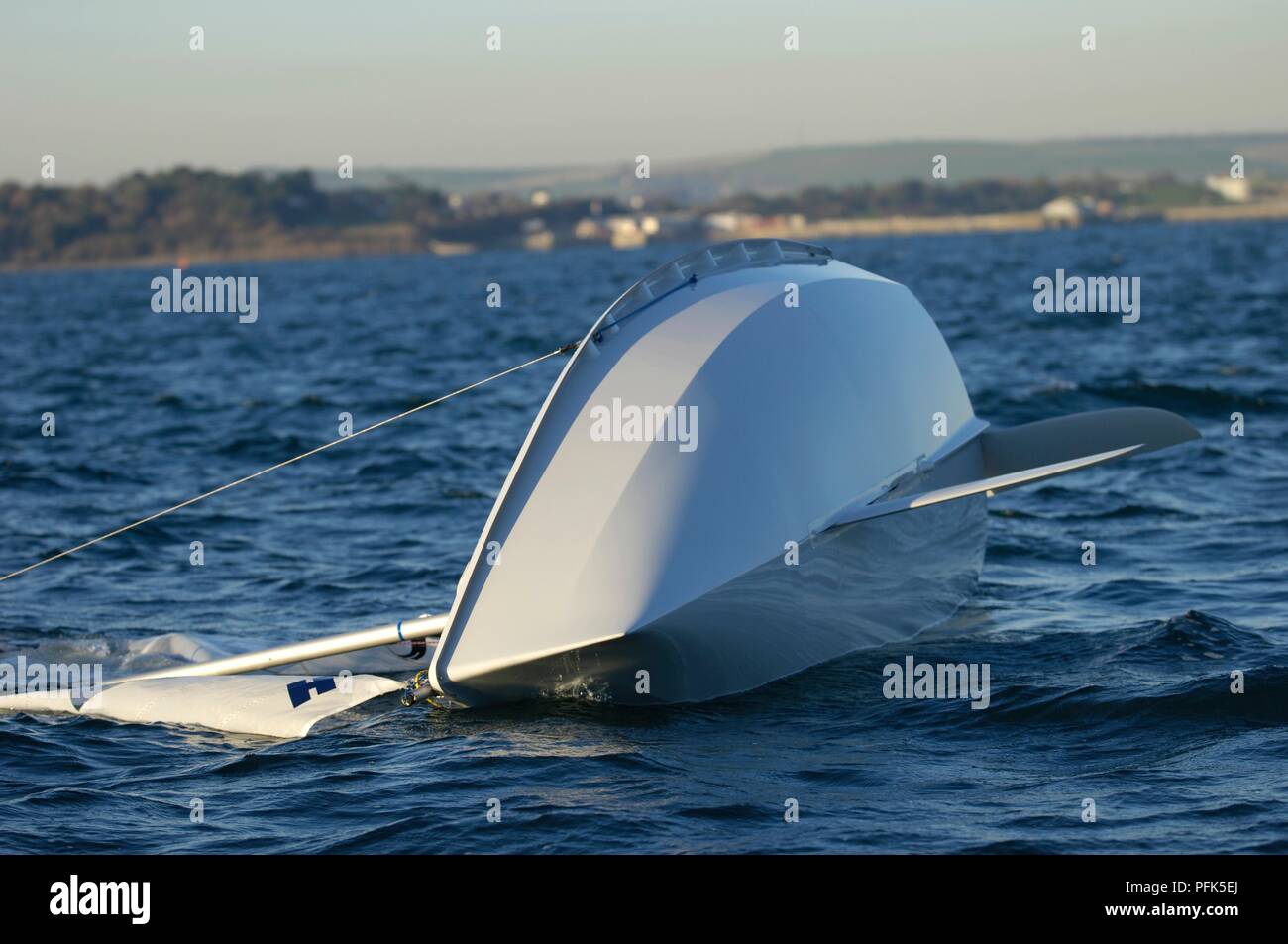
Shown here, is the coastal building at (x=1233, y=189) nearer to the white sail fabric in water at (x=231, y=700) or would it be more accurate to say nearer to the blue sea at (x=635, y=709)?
the blue sea at (x=635, y=709)

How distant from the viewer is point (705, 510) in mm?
7395

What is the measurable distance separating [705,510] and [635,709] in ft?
3.30

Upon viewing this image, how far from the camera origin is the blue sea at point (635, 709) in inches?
241

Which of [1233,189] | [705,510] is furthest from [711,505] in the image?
[1233,189]

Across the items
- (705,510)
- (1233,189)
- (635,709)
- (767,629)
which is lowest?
(635,709)

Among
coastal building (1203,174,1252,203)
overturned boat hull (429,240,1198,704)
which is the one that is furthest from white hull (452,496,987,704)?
coastal building (1203,174,1252,203)

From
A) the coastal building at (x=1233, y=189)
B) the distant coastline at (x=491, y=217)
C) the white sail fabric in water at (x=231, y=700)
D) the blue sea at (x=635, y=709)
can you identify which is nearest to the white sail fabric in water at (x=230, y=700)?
the white sail fabric in water at (x=231, y=700)

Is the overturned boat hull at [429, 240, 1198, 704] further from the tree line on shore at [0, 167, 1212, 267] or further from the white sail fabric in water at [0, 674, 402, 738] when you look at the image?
the tree line on shore at [0, 167, 1212, 267]

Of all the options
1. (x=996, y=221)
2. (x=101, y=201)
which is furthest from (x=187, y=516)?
(x=996, y=221)

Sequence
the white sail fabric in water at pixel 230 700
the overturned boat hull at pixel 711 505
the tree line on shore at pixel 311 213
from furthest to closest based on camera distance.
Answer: the tree line on shore at pixel 311 213 → the white sail fabric in water at pixel 230 700 → the overturned boat hull at pixel 711 505

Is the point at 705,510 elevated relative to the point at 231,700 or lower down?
elevated

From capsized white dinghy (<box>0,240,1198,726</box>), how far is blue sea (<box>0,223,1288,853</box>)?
0.29 meters

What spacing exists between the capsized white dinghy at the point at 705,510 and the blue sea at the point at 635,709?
29cm

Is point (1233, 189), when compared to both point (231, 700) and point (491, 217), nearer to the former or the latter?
point (491, 217)
